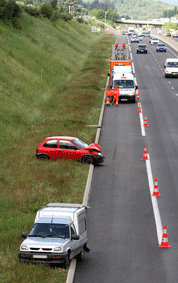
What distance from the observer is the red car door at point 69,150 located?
76.6 feet

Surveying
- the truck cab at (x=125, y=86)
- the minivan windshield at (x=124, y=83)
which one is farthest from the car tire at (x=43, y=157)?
the minivan windshield at (x=124, y=83)

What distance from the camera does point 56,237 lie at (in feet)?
41.8

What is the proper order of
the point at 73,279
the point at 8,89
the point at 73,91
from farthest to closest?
the point at 73,91 < the point at 8,89 < the point at 73,279

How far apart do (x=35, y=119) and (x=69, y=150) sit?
10.3m

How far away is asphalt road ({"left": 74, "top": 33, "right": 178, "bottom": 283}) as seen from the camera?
43.3 ft

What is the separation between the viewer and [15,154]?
981 inches

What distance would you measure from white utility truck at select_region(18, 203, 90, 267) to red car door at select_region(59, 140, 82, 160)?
9.21 metres

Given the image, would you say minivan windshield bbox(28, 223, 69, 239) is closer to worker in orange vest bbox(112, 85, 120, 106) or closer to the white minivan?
worker in orange vest bbox(112, 85, 120, 106)

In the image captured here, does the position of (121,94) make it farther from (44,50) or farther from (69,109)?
(44,50)

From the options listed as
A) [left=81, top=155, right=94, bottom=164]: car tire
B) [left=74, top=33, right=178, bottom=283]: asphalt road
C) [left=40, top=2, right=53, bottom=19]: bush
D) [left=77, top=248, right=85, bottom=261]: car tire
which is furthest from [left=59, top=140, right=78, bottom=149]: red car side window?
[left=40, top=2, right=53, bottom=19]: bush

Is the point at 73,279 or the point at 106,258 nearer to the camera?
the point at 73,279

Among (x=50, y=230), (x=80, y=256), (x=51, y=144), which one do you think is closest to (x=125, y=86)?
(x=51, y=144)

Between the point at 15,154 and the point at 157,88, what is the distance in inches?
1086

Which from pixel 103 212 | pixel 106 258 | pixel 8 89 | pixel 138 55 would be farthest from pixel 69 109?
pixel 138 55
